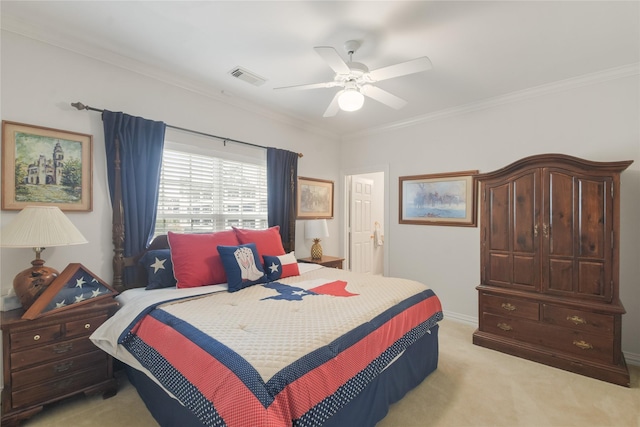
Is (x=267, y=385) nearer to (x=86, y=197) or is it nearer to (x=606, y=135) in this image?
(x=86, y=197)

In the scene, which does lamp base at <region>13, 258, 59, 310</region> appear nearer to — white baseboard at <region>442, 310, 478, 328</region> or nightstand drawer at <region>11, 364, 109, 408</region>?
nightstand drawer at <region>11, 364, 109, 408</region>

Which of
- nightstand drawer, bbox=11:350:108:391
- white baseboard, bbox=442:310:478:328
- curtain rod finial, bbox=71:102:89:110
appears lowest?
white baseboard, bbox=442:310:478:328

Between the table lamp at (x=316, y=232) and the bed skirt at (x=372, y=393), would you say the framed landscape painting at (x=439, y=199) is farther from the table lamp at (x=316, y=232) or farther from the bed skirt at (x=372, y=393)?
the bed skirt at (x=372, y=393)

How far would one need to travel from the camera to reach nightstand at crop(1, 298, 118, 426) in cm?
172

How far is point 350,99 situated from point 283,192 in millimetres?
1878

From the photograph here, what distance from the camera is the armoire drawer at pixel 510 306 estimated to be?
2.68m

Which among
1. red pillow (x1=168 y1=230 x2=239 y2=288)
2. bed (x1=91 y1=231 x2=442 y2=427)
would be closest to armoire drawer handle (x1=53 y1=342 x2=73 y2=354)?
bed (x1=91 y1=231 x2=442 y2=427)

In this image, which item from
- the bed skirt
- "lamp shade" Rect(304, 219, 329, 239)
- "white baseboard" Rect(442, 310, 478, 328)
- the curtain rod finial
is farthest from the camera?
"lamp shade" Rect(304, 219, 329, 239)

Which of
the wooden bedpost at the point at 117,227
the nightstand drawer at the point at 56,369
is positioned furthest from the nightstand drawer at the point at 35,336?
the wooden bedpost at the point at 117,227

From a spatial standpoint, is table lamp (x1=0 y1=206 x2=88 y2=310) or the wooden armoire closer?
table lamp (x1=0 y1=206 x2=88 y2=310)

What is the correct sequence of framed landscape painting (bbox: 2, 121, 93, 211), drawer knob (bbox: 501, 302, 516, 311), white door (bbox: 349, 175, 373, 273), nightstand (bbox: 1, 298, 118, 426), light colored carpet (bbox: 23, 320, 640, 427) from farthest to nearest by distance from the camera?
white door (bbox: 349, 175, 373, 273) < drawer knob (bbox: 501, 302, 516, 311) < framed landscape painting (bbox: 2, 121, 93, 211) < light colored carpet (bbox: 23, 320, 640, 427) < nightstand (bbox: 1, 298, 118, 426)

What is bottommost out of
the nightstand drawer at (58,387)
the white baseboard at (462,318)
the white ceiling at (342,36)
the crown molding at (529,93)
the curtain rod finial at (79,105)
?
the white baseboard at (462,318)

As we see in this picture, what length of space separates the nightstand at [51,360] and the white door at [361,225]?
3.58 meters

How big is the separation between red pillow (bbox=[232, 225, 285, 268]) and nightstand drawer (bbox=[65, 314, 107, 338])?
3.94ft
